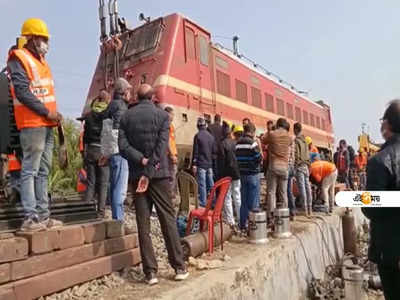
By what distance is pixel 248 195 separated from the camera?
677cm

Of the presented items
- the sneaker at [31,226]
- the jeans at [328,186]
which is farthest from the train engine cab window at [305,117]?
the sneaker at [31,226]

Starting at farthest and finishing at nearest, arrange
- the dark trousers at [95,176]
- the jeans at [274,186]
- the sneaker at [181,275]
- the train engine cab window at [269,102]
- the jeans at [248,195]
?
the train engine cab window at [269,102] → the jeans at [274,186] → the jeans at [248,195] → the dark trousers at [95,176] → the sneaker at [181,275]

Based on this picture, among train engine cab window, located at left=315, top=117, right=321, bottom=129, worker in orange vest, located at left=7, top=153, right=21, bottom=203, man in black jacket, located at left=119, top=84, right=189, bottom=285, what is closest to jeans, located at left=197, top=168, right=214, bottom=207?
man in black jacket, located at left=119, top=84, right=189, bottom=285

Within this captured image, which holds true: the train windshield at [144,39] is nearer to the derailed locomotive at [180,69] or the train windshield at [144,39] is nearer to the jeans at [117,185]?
the derailed locomotive at [180,69]

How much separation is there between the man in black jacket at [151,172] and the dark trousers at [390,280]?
177 centimetres

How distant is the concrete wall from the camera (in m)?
4.05

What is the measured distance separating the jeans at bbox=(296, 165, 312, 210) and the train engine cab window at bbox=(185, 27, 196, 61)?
3.70 metres

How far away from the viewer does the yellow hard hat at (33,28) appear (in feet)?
12.2

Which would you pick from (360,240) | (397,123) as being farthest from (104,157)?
(360,240)

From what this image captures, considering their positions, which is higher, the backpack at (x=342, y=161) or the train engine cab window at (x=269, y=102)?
the train engine cab window at (x=269, y=102)

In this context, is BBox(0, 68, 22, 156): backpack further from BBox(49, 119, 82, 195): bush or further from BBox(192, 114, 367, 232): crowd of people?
BBox(49, 119, 82, 195): bush

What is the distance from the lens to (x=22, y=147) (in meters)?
Answer: 3.72

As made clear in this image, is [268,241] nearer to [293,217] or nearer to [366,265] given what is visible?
[293,217]

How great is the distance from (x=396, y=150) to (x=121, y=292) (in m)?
2.52
